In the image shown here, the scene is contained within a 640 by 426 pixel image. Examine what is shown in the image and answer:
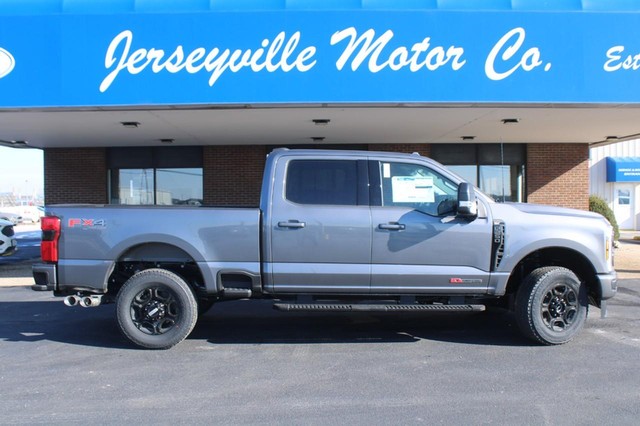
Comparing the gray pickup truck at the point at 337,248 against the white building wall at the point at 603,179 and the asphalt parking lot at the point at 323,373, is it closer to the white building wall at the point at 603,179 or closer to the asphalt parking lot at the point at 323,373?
the asphalt parking lot at the point at 323,373

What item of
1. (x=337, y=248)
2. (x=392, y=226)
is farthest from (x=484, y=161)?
(x=337, y=248)

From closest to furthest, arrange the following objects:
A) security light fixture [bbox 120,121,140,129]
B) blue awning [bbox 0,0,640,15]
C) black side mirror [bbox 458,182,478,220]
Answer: black side mirror [bbox 458,182,478,220], blue awning [bbox 0,0,640,15], security light fixture [bbox 120,121,140,129]

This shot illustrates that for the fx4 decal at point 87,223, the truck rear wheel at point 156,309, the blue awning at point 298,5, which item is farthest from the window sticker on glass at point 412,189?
the blue awning at point 298,5

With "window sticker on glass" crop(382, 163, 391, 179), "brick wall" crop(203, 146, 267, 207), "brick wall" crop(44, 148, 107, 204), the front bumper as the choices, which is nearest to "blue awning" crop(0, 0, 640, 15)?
"window sticker on glass" crop(382, 163, 391, 179)

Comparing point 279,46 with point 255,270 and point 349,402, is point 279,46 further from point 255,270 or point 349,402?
point 349,402

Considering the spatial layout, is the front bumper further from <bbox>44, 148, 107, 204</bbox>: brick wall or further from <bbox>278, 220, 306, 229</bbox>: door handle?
→ <bbox>44, 148, 107, 204</bbox>: brick wall

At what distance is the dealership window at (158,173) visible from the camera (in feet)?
46.4

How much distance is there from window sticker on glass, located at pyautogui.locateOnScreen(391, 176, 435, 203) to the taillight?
3.68 m

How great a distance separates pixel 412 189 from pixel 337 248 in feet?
3.52

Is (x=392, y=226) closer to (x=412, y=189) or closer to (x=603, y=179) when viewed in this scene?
(x=412, y=189)

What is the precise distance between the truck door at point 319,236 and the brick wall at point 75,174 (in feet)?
33.0

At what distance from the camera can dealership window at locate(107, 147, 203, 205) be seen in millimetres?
14141

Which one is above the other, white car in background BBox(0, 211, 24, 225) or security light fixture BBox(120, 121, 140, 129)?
security light fixture BBox(120, 121, 140, 129)

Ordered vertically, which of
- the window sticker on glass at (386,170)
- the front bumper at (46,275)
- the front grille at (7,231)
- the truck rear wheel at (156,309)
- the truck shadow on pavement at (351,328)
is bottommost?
the truck shadow on pavement at (351,328)
